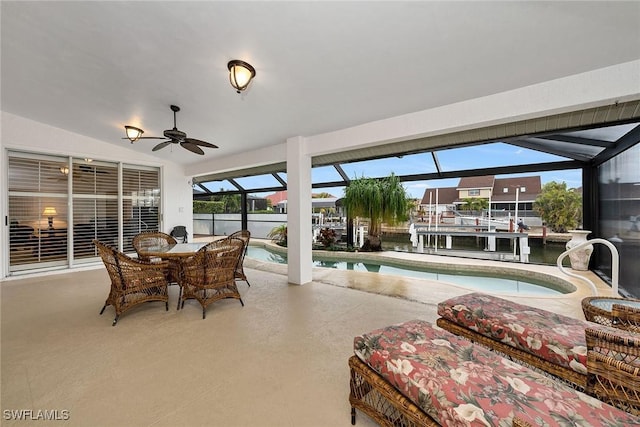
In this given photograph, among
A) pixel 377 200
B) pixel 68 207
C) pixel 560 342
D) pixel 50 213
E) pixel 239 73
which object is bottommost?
pixel 560 342

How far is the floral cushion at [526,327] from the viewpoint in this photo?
1545mm

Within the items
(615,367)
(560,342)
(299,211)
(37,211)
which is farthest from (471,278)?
(37,211)

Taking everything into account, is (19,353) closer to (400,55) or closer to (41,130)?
(400,55)

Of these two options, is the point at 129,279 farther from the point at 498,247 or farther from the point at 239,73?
the point at 498,247

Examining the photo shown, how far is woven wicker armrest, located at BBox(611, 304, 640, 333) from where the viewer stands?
5.59 feet

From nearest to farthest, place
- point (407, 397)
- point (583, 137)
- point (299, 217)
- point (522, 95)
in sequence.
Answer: point (407, 397), point (522, 95), point (583, 137), point (299, 217)

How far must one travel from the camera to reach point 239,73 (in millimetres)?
2496

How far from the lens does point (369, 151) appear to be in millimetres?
4812

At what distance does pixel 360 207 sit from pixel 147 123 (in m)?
4.80

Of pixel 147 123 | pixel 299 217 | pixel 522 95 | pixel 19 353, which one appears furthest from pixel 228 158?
pixel 522 95

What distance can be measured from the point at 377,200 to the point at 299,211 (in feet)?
9.57

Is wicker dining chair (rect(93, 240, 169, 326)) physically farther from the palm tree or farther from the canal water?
the canal water

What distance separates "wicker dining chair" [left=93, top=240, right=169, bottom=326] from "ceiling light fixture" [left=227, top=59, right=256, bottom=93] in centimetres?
222

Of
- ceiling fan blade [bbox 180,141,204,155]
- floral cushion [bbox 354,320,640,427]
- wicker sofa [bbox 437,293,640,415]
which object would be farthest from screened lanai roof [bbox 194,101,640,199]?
floral cushion [bbox 354,320,640,427]
